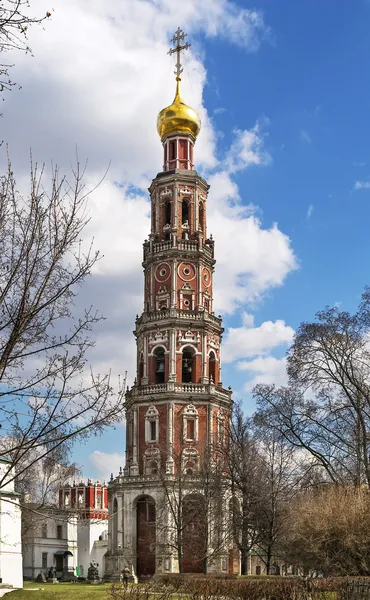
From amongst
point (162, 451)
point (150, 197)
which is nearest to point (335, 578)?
point (162, 451)

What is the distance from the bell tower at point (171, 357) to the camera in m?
50.9

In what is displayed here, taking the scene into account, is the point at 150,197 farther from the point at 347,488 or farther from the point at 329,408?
the point at 347,488

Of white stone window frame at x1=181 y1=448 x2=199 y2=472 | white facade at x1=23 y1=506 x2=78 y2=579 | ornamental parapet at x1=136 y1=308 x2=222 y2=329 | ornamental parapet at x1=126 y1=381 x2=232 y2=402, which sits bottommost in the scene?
white facade at x1=23 y1=506 x2=78 y2=579

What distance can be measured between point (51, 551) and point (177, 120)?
133ft

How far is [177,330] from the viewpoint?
53.5m

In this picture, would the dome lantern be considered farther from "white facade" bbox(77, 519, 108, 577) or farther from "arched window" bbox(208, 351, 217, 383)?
"white facade" bbox(77, 519, 108, 577)

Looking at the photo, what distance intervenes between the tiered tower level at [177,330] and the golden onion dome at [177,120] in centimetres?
7

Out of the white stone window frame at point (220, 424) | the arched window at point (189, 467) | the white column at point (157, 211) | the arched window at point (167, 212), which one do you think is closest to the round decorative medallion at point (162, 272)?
the white column at point (157, 211)

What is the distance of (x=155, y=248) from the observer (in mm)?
56250

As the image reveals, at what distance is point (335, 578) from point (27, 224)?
13825mm

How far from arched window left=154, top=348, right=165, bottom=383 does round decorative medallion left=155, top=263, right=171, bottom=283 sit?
16.6ft

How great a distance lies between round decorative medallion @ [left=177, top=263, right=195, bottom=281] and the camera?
182 feet

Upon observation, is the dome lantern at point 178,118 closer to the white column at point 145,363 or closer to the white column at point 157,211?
the white column at point 157,211

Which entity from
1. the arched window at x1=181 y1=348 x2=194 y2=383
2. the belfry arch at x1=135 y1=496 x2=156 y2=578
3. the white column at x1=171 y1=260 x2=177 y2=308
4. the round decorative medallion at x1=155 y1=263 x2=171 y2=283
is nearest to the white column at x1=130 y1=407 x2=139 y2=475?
the belfry arch at x1=135 y1=496 x2=156 y2=578
